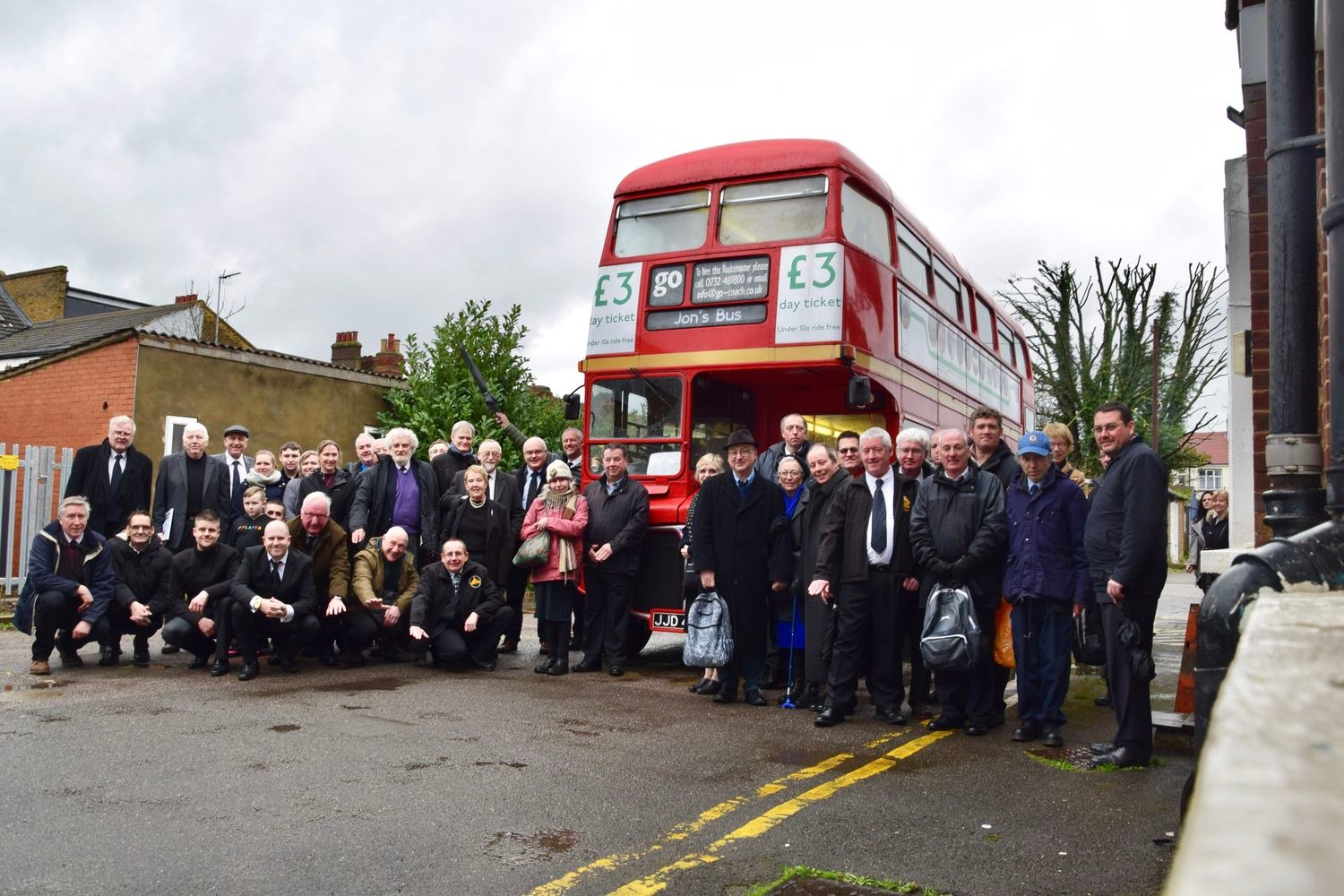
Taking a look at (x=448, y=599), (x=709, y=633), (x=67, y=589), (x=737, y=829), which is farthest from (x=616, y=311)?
(x=737, y=829)

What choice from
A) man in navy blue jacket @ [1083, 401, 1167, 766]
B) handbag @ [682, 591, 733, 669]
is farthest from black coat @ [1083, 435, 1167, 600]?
handbag @ [682, 591, 733, 669]

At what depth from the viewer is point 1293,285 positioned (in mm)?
4516

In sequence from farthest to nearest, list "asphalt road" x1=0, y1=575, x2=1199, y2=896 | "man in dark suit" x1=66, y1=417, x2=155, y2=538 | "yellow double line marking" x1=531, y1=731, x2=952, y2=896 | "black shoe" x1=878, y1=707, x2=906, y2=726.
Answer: "man in dark suit" x1=66, y1=417, x2=155, y2=538, "black shoe" x1=878, y1=707, x2=906, y2=726, "asphalt road" x1=0, y1=575, x2=1199, y2=896, "yellow double line marking" x1=531, y1=731, x2=952, y2=896

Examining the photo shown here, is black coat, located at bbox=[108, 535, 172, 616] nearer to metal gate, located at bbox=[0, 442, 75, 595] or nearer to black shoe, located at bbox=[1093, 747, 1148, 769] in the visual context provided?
→ metal gate, located at bbox=[0, 442, 75, 595]

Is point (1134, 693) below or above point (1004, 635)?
below

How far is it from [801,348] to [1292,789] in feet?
30.0

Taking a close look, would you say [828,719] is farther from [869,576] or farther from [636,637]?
[636,637]

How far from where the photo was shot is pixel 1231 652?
10.8ft

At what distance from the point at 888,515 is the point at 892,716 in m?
1.31

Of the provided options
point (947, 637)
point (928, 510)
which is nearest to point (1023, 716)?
point (947, 637)

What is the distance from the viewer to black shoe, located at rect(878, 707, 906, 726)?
7289 millimetres

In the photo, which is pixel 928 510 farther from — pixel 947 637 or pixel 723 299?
pixel 723 299

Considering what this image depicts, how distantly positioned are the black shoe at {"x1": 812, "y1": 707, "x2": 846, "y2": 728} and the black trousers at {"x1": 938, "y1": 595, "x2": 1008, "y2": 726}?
66cm

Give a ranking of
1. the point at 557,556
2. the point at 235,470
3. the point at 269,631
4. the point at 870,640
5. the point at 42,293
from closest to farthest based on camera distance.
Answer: the point at 870,640 < the point at 269,631 < the point at 557,556 < the point at 235,470 < the point at 42,293
